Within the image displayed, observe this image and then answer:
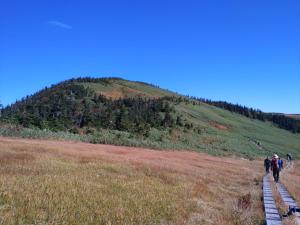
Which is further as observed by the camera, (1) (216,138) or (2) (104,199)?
(1) (216,138)

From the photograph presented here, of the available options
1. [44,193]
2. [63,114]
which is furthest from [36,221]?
[63,114]

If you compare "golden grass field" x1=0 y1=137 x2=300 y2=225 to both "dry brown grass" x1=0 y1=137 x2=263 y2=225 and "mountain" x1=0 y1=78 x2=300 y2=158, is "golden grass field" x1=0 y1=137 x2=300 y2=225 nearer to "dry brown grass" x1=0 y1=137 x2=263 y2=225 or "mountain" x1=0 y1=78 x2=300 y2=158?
"dry brown grass" x1=0 y1=137 x2=263 y2=225

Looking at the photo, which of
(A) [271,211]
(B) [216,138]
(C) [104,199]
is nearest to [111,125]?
(B) [216,138]

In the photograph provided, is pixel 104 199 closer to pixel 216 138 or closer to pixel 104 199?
pixel 104 199

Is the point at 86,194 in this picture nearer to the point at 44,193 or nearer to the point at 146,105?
the point at 44,193

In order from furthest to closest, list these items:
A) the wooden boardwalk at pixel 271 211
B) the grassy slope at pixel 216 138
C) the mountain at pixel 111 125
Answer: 1. the grassy slope at pixel 216 138
2. the mountain at pixel 111 125
3. the wooden boardwalk at pixel 271 211

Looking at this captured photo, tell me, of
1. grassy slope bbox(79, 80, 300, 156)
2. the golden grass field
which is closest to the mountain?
grassy slope bbox(79, 80, 300, 156)

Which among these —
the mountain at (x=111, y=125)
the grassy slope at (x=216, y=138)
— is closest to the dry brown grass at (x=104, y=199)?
the mountain at (x=111, y=125)

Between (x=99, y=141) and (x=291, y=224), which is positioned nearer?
(x=291, y=224)

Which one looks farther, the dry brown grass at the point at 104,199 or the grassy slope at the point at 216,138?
the grassy slope at the point at 216,138

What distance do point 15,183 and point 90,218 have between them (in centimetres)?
452

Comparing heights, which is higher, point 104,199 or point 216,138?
point 216,138

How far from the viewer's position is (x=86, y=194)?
1522 centimetres

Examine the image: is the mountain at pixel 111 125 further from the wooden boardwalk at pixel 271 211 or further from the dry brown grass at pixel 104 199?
the wooden boardwalk at pixel 271 211
